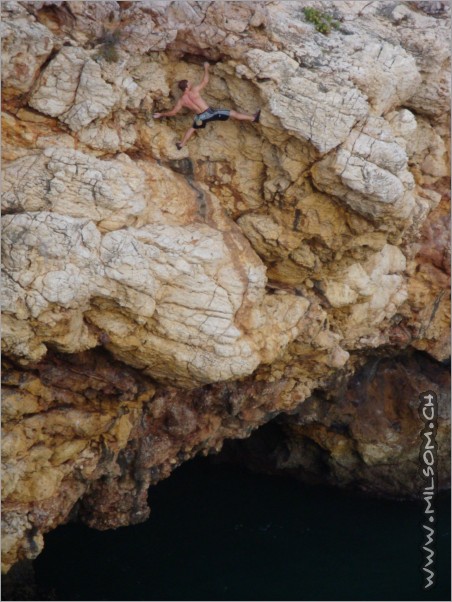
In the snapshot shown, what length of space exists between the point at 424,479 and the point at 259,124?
43.2 feet

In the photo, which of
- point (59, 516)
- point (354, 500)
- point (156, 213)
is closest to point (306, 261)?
point (156, 213)

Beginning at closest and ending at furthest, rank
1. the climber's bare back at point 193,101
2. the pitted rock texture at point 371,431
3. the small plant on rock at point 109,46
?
the small plant on rock at point 109,46 → the climber's bare back at point 193,101 → the pitted rock texture at point 371,431

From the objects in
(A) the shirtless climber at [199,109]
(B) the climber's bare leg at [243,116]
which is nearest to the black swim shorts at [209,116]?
(A) the shirtless climber at [199,109]

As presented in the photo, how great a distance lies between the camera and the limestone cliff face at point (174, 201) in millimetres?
13297

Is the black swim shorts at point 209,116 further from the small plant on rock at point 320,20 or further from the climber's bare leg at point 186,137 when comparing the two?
the small plant on rock at point 320,20

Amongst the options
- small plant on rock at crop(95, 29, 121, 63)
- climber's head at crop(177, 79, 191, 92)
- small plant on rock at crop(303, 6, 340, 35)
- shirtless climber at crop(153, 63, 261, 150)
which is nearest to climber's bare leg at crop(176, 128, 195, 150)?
shirtless climber at crop(153, 63, 261, 150)

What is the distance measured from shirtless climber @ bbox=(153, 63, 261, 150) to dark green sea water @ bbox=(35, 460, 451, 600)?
11.6 m

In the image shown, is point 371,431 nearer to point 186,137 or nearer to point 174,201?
point 174,201

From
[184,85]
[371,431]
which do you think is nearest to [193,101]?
[184,85]

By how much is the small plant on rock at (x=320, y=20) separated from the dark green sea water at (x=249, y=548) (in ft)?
44.6

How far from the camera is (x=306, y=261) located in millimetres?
15852

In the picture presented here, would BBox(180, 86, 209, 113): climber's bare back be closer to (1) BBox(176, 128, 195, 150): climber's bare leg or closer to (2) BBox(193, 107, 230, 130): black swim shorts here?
(2) BBox(193, 107, 230, 130): black swim shorts

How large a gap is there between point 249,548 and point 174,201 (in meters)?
10.7

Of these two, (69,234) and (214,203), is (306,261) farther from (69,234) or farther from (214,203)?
(69,234)
